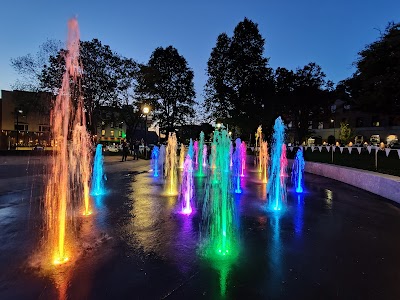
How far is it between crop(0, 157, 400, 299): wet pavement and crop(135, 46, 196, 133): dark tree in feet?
109

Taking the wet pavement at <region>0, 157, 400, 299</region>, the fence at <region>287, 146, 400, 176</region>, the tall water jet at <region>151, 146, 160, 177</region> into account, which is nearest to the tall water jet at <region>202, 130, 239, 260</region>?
the wet pavement at <region>0, 157, 400, 299</region>

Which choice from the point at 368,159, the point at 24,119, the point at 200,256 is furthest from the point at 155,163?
the point at 24,119

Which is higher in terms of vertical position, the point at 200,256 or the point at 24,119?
the point at 24,119

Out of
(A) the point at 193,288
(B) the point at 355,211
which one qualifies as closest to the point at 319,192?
(B) the point at 355,211

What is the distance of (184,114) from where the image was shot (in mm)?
41344

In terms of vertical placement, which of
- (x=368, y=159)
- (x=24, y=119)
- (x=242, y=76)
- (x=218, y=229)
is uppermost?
(x=242, y=76)

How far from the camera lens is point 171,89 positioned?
132ft

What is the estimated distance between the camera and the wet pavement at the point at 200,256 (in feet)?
→ 11.0

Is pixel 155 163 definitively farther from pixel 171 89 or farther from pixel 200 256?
pixel 171 89

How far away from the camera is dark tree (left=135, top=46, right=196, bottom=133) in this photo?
39688 mm

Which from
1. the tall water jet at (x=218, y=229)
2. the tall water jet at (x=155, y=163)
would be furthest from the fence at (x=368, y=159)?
the tall water jet at (x=155, y=163)

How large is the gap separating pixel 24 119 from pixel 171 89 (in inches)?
1029

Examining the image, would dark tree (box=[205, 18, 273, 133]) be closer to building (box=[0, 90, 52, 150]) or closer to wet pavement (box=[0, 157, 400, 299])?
building (box=[0, 90, 52, 150])

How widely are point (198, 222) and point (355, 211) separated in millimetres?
4167
